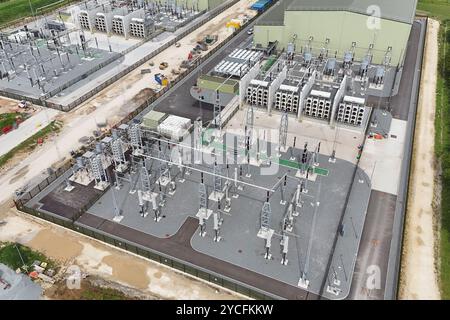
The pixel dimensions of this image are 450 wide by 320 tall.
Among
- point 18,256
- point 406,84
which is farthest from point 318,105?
point 18,256

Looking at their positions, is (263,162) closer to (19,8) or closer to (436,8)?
(436,8)

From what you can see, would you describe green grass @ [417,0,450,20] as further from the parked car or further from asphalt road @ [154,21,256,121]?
the parked car

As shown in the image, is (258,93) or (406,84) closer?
(258,93)

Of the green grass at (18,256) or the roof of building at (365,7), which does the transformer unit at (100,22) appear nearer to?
the roof of building at (365,7)

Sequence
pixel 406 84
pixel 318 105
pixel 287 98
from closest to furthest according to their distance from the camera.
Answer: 1. pixel 318 105
2. pixel 287 98
3. pixel 406 84

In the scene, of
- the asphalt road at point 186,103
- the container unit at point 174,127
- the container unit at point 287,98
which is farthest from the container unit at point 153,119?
the container unit at point 287,98

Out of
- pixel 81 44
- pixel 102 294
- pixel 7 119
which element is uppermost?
pixel 81 44

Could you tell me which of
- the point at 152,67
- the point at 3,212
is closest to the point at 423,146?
the point at 152,67
